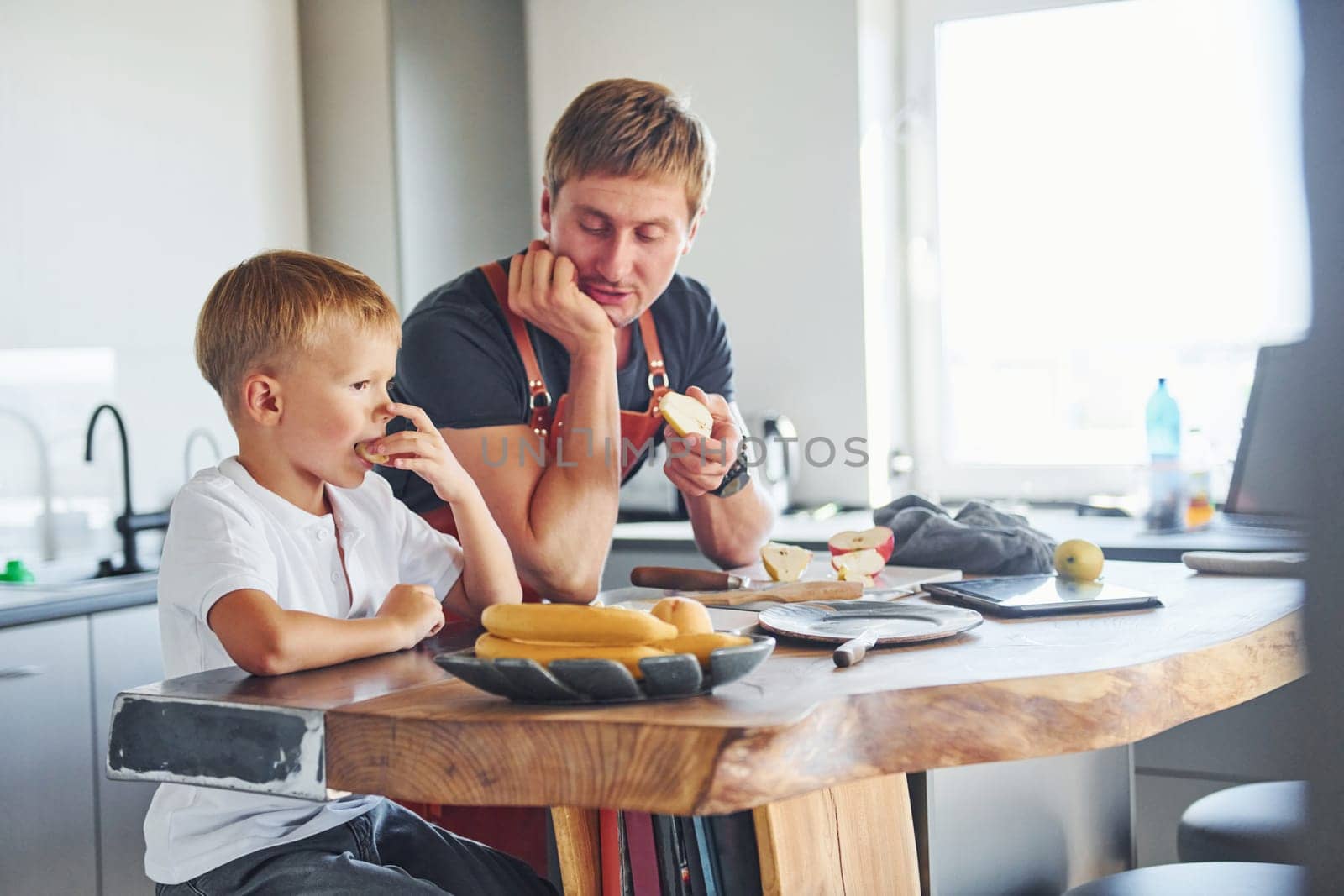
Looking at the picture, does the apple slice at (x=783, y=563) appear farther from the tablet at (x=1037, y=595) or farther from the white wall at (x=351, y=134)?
the white wall at (x=351, y=134)

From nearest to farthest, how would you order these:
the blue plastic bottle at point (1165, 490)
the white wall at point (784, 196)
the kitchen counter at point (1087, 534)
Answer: the kitchen counter at point (1087, 534), the blue plastic bottle at point (1165, 490), the white wall at point (784, 196)

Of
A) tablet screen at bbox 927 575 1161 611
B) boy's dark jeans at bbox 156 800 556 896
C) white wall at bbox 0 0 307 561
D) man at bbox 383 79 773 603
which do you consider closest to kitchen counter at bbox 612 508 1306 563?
tablet screen at bbox 927 575 1161 611

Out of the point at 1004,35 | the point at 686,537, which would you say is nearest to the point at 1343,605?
the point at 686,537

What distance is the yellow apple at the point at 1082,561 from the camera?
5.25 ft

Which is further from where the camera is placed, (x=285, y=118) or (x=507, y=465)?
(x=285, y=118)

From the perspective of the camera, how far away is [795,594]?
1.50 meters

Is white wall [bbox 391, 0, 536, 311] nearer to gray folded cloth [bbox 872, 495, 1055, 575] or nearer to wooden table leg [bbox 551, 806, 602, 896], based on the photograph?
gray folded cloth [bbox 872, 495, 1055, 575]

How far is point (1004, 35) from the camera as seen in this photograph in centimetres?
341

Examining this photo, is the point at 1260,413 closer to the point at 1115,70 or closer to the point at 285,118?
the point at 1115,70

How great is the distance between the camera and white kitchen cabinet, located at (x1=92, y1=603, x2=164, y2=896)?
2504 mm

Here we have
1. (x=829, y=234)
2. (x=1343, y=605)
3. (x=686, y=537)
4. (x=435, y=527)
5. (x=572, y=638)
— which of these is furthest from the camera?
(x=829, y=234)

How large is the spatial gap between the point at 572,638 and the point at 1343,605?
30.1 inches

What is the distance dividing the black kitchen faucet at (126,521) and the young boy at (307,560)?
167 centimetres

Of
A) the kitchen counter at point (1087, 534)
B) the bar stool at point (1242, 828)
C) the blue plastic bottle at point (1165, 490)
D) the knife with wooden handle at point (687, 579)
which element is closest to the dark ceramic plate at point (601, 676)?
the knife with wooden handle at point (687, 579)
